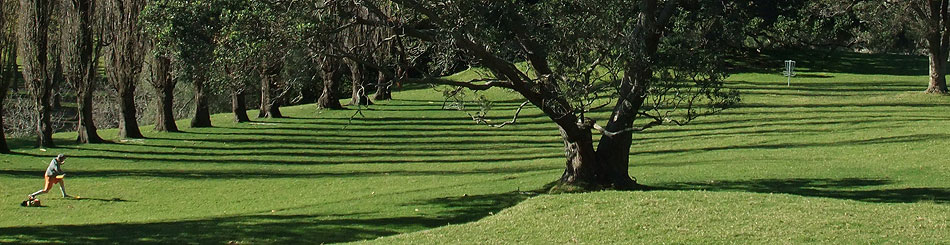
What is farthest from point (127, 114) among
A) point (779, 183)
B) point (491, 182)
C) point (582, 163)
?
point (779, 183)

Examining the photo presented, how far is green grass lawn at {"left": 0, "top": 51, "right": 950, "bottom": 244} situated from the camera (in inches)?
594

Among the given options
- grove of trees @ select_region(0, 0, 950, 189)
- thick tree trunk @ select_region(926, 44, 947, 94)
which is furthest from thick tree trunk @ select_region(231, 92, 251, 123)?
thick tree trunk @ select_region(926, 44, 947, 94)

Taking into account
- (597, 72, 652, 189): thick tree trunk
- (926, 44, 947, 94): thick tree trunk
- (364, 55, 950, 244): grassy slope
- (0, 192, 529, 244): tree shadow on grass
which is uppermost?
(926, 44, 947, 94): thick tree trunk

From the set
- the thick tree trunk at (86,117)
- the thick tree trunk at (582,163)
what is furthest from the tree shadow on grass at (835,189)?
the thick tree trunk at (86,117)

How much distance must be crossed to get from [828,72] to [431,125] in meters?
29.9

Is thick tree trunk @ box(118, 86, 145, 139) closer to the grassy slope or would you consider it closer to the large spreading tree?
the grassy slope

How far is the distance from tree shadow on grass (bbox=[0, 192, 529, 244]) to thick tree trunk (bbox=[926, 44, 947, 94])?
25.9 metres

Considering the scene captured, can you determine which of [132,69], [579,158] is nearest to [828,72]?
[132,69]

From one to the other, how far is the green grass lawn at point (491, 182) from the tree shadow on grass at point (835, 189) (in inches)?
2.4

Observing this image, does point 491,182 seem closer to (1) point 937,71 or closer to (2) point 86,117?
(2) point 86,117

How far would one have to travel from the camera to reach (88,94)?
35.7 meters

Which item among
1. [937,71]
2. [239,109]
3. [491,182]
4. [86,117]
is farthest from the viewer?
[239,109]

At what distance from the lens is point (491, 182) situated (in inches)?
1001

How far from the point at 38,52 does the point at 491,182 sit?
16367 millimetres
